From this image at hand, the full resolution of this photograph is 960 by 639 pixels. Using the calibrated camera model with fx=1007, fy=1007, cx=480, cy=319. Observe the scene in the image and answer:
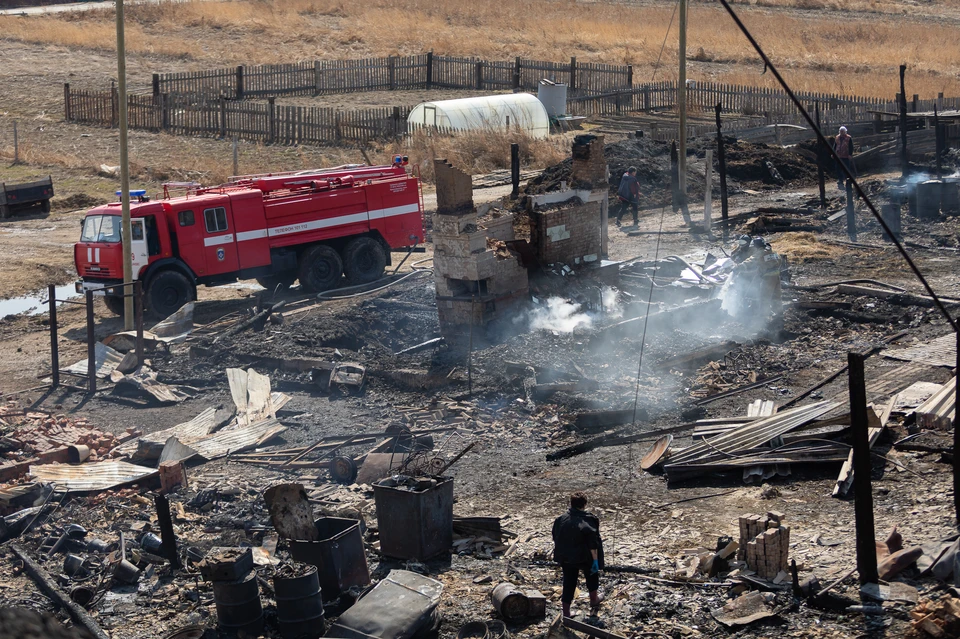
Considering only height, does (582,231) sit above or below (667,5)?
below

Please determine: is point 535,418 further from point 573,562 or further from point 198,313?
point 198,313

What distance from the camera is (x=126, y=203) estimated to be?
665 inches

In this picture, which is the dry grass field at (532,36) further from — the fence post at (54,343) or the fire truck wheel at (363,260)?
the fence post at (54,343)

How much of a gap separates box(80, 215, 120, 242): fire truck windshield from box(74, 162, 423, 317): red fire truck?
0.7 inches

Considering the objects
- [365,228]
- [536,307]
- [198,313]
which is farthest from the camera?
[365,228]

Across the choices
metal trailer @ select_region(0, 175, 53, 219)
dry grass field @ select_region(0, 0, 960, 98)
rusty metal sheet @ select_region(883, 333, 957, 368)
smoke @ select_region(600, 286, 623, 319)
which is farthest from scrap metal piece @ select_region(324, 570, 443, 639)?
dry grass field @ select_region(0, 0, 960, 98)

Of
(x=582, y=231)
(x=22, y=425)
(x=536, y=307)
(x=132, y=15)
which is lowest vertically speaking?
(x=22, y=425)

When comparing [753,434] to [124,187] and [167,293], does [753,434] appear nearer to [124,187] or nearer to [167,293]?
[124,187]

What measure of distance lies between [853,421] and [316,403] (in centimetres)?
834

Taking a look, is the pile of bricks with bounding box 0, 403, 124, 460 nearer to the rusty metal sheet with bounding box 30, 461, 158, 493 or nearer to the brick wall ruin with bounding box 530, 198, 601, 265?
the rusty metal sheet with bounding box 30, 461, 158, 493

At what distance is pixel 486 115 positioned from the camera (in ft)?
107

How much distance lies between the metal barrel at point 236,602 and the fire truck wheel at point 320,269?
12.2 meters

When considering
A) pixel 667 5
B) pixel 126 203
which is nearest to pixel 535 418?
pixel 126 203

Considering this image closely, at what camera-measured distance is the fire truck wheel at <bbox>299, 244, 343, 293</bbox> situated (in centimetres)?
1995
